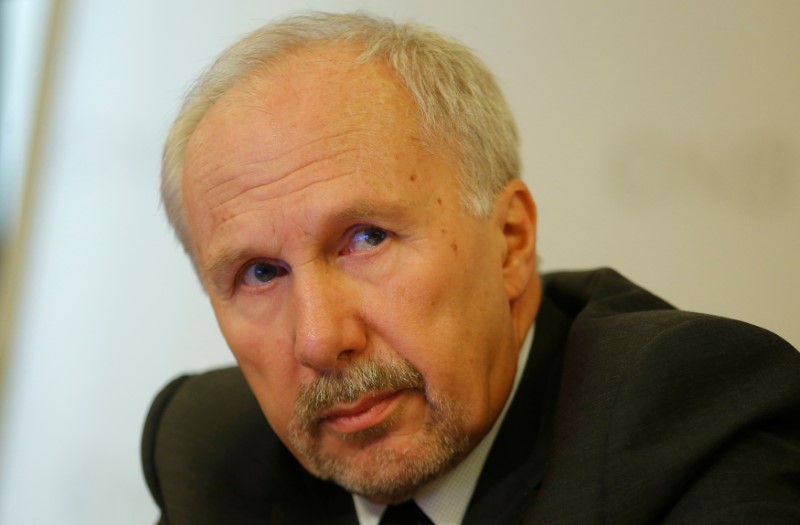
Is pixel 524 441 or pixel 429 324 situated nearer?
pixel 429 324

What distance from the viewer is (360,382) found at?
1.38m

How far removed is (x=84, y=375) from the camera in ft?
9.53

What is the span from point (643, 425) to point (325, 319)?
525 millimetres

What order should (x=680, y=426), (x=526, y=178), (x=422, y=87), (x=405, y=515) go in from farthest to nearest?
(x=526, y=178)
(x=405, y=515)
(x=422, y=87)
(x=680, y=426)

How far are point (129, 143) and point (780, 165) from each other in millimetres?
2058

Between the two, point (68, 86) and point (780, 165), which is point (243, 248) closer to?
point (780, 165)

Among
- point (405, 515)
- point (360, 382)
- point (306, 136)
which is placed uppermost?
point (306, 136)

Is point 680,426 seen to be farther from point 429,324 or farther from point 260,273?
point 260,273

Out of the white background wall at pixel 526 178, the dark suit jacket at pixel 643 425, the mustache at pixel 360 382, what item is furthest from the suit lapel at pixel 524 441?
the white background wall at pixel 526 178

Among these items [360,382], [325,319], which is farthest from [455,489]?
[325,319]

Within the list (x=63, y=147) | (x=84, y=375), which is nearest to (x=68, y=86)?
(x=63, y=147)

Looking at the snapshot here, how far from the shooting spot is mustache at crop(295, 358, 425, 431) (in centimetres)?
138

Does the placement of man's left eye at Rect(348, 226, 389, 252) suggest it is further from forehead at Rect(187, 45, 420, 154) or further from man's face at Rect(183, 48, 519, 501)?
forehead at Rect(187, 45, 420, 154)

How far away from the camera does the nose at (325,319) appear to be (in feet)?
4.46
